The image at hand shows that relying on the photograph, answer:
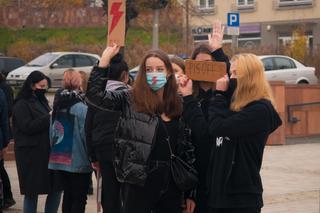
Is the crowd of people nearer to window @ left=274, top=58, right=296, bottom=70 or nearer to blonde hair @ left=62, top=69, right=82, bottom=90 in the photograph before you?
blonde hair @ left=62, top=69, right=82, bottom=90

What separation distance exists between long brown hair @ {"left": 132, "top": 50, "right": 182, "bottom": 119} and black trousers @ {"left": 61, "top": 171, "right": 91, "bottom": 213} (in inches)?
92.7

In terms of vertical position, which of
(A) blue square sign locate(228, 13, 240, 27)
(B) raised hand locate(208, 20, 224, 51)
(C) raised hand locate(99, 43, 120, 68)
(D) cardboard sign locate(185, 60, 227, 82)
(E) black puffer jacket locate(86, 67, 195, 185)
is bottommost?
(E) black puffer jacket locate(86, 67, 195, 185)

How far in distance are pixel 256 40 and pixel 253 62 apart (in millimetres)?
52078

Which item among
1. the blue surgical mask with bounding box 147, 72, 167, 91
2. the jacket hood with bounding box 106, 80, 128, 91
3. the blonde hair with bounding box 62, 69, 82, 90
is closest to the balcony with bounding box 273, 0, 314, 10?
the blonde hair with bounding box 62, 69, 82, 90

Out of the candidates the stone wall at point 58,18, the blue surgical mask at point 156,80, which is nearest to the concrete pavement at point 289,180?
the blue surgical mask at point 156,80

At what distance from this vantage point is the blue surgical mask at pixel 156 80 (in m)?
6.07

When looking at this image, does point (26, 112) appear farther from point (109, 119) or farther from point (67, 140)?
point (109, 119)

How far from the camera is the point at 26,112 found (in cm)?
904

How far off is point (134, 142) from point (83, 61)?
2759cm

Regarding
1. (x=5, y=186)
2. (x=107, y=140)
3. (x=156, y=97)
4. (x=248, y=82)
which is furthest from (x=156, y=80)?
(x=5, y=186)

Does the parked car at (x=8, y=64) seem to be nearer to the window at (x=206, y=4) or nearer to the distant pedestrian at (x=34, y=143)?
the distant pedestrian at (x=34, y=143)

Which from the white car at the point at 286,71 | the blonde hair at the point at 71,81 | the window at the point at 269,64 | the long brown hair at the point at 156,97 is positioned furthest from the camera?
the window at the point at 269,64

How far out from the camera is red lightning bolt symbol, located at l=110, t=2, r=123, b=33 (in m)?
7.46

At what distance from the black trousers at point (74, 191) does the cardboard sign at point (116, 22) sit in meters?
1.72
